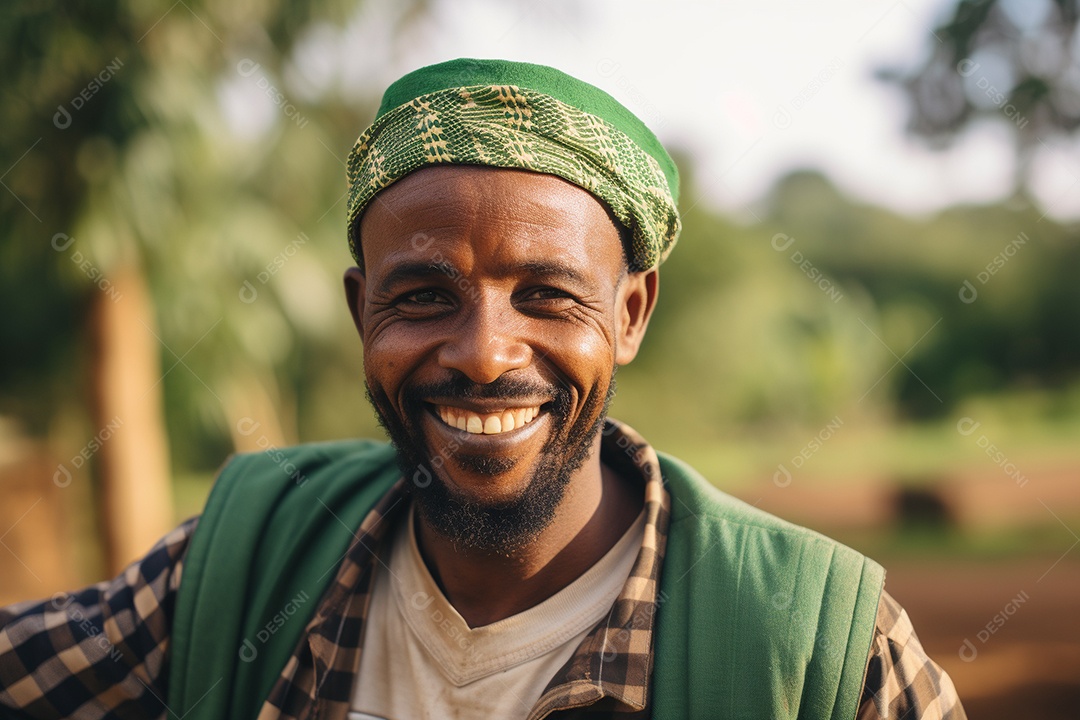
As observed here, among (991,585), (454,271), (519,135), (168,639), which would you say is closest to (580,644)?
(454,271)

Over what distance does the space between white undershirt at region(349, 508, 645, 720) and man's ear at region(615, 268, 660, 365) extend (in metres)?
0.42

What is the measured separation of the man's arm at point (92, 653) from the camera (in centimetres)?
205

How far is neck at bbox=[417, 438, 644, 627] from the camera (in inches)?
80.6

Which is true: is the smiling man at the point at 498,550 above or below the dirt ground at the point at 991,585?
above

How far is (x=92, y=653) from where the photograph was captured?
6.77 ft

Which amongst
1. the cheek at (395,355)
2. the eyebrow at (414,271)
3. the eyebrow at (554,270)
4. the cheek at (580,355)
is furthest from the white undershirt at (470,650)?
the eyebrow at (414,271)

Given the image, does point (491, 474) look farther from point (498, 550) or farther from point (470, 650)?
point (470, 650)

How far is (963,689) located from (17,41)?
812 cm

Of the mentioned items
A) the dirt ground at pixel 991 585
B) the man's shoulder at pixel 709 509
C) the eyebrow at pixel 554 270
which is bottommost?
the dirt ground at pixel 991 585

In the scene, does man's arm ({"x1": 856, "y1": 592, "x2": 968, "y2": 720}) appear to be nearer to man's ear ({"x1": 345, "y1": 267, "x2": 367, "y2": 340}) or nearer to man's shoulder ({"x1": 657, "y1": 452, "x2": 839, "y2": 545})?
man's shoulder ({"x1": 657, "y1": 452, "x2": 839, "y2": 545})

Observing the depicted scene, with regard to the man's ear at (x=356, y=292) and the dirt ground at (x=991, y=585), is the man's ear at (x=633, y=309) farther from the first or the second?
the dirt ground at (x=991, y=585)

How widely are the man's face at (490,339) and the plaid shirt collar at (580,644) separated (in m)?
0.25

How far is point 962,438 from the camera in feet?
58.4

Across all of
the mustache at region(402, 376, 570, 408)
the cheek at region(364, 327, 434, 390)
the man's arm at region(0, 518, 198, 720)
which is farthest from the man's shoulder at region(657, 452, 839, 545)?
the man's arm at region(0, 518, 198, 720)
